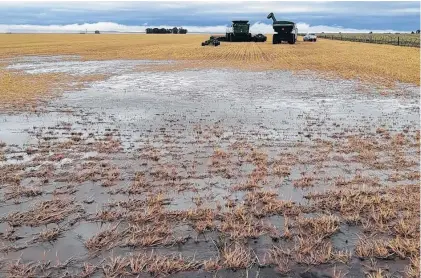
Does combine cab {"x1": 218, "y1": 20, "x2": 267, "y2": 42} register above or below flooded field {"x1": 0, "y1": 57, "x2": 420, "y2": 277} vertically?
above

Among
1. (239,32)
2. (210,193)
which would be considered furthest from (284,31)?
(210,193)

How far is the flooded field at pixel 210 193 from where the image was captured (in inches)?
206

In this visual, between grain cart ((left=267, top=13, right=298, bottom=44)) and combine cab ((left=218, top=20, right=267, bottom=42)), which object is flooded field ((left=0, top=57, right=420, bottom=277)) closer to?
grain cart ((left=267, top=13, right=298, bottom=44))

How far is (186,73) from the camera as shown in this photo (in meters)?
29.5

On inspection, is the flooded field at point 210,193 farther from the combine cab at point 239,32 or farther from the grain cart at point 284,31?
the combine cab at point 239,32

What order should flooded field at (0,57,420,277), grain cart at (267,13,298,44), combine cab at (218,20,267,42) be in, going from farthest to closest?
combine cab at (218,20,267,42) → grain cart at (267,13,298,44) → flooded field at (0,57,420,277)

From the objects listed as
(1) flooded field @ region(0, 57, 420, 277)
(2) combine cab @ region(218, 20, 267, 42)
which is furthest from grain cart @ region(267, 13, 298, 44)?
(1) flooded field @ region(0, 57, 420, 277)

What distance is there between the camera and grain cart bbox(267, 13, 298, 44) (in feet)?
224

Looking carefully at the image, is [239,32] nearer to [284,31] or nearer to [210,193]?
[284,31]

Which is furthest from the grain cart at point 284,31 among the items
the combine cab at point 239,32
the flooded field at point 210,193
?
the flooded field at point 210,193

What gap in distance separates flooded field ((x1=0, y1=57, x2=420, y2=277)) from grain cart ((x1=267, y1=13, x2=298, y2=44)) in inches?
2224

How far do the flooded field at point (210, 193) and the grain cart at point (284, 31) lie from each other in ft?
185

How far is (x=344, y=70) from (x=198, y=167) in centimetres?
2465

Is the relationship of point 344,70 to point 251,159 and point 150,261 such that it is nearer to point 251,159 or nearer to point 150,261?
point 251,159
